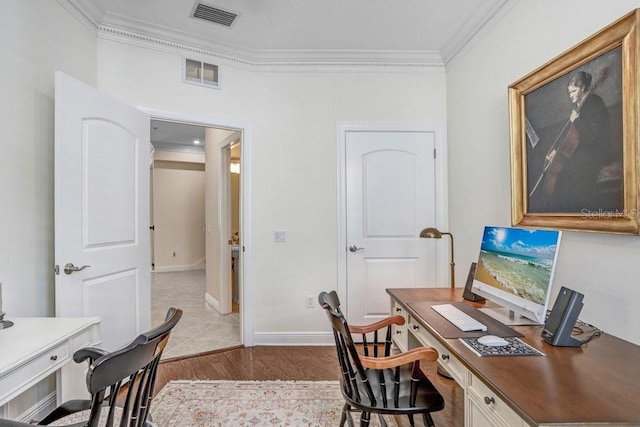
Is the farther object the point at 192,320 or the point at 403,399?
the point at 192,320

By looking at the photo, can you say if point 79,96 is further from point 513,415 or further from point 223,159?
point 513,415

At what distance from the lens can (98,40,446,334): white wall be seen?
3.12 metres

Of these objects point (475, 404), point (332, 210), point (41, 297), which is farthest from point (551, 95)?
point (41, 297)

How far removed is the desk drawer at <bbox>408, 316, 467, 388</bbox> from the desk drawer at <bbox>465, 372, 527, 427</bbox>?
0.06 meters

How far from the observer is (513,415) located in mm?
960

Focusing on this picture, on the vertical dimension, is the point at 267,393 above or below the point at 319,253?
below

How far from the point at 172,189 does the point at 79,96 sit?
565 cm

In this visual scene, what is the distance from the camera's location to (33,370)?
128cm

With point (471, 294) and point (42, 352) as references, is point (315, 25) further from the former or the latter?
point (42, 352)

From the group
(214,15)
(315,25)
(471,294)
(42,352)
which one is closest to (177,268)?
(214,15)

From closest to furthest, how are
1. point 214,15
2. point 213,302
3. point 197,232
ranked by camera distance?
point 214,15, point 213,302, point 197,232

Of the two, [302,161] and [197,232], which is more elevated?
[302,161]

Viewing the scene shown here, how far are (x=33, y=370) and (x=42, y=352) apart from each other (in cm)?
7

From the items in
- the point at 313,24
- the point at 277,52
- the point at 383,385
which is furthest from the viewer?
the point at 277,52
